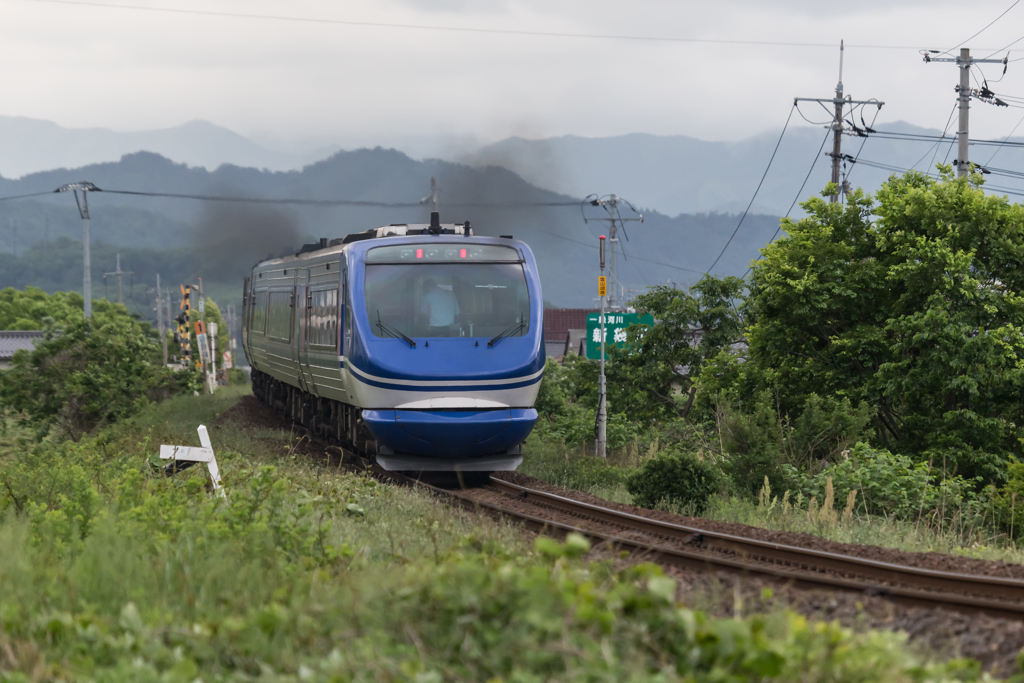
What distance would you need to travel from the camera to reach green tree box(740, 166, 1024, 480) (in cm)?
2077

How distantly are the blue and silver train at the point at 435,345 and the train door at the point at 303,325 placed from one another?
1837mm

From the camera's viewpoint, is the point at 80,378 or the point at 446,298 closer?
the point at 446,298

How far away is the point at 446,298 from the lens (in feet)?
44.5

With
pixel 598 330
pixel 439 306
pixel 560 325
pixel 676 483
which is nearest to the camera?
pixel 676 483

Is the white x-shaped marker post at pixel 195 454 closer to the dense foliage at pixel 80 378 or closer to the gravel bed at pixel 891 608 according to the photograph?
the gravel bed at pixel 891 608

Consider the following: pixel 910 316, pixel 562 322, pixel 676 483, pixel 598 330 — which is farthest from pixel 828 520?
pixel 562 322

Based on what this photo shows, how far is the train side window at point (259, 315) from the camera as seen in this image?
23067mm

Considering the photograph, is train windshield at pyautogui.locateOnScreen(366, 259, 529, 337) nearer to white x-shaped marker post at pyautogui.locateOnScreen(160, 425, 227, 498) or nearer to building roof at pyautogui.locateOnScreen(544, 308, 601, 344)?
white x-shaped marker post at pyautogui.locateOnScreen(160, 425, 227, 498)

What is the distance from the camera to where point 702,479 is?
12.6 metres

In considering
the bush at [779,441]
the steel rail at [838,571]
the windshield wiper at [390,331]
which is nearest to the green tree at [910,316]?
the bush at [779,441]

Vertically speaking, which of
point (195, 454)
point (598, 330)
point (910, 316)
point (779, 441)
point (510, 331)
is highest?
point (910, 316)

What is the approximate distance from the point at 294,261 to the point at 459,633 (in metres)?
15.0

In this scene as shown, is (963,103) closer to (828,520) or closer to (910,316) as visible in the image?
(910,316)

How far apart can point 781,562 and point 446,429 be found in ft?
18.6
